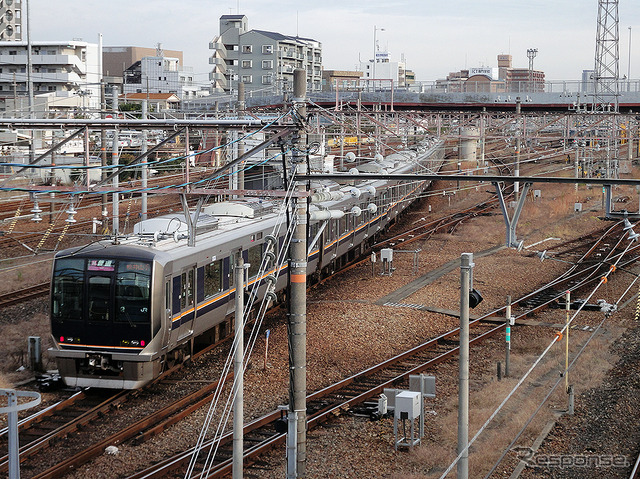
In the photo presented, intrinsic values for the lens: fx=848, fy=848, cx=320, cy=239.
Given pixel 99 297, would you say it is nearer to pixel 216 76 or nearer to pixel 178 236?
pixel 178 236

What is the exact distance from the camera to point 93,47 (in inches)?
2511

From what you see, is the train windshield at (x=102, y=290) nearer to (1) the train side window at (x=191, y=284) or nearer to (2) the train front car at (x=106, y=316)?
(2) the train front car at (x=106, y=316)

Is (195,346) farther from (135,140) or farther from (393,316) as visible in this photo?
(135,140)

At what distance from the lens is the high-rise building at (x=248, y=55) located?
69.3 metres

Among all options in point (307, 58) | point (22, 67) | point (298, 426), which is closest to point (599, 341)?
point (298, 426)

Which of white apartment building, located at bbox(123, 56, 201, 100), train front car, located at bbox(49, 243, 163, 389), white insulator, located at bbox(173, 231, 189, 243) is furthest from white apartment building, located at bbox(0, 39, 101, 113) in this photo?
train front car, located at bbox(49, 243, 163, 389)

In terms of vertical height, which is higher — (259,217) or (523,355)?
(259,217)

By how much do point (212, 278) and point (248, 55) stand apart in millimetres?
60139

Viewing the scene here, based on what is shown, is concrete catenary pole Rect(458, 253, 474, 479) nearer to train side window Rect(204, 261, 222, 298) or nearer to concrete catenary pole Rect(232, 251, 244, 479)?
concrete catenary pole Rect(232, 251, 244, 479)

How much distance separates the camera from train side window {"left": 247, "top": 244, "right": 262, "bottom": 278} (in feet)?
46.0

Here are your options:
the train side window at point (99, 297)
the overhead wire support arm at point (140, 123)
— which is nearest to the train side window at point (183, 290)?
the train side window at point (99, 297)

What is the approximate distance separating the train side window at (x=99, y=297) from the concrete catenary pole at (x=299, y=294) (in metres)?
3.44

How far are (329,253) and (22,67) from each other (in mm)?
45979

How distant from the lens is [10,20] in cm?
6725
